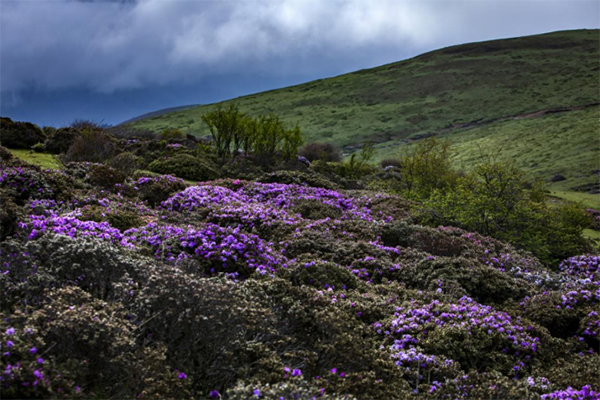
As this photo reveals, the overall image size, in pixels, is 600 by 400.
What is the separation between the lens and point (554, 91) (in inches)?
2510

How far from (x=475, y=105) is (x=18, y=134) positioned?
58.0m

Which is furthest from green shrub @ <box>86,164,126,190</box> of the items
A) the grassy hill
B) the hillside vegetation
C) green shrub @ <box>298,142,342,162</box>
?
the grassy hill

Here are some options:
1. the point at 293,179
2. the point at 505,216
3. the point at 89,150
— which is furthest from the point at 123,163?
the point at 505,216

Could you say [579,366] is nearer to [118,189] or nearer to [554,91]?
[118,189]

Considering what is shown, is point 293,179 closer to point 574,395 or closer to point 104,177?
point 104,177

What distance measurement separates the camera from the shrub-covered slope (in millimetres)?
3402

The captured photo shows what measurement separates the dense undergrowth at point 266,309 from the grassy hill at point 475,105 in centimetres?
2819

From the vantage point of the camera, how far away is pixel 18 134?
58.8 feet

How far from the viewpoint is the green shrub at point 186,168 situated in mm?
16828

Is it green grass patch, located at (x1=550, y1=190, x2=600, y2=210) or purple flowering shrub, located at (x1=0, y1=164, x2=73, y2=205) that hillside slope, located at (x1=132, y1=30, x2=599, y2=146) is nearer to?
green grass patch, located at (x1=550, y1=190, x2=600, y2=210)

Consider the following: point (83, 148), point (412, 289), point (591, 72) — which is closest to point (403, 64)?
point (591, 72)

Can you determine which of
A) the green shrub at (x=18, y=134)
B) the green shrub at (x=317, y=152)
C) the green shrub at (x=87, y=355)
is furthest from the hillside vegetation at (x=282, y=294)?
the green shrub at (x=317, y=152)

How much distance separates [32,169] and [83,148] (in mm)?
6394

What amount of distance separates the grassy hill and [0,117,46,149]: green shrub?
100ft
